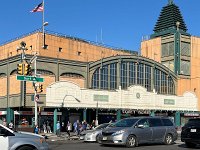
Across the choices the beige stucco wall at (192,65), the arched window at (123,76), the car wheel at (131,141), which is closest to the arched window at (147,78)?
the arched window at (123,76)

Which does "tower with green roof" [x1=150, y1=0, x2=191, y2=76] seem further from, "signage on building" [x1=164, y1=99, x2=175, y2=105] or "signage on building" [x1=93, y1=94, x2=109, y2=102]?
"signage on building" [x1=93, y1=94, x2=109, y2=102]

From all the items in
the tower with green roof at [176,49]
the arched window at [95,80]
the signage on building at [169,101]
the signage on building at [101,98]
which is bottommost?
the signage on building at [169,101]

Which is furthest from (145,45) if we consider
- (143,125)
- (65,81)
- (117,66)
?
(143,125)

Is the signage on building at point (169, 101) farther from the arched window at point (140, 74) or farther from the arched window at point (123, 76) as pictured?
the arched window at point (123, 76)

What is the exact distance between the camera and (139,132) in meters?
21.0

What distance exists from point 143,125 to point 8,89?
3235 cm

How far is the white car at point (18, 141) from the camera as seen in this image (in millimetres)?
12414

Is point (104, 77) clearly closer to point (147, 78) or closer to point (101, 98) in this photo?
point (101, 98)

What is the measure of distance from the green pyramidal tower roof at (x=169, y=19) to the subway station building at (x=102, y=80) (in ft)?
1.33

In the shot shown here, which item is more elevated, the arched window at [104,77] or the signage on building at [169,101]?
the arched window at [104,77]

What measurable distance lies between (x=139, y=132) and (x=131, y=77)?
124ft

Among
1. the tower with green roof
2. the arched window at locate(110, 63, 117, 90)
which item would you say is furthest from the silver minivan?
the tower with green roof

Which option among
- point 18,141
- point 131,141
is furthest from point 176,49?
point 18,141

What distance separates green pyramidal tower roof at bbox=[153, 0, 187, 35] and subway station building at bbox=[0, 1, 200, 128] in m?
0.41
